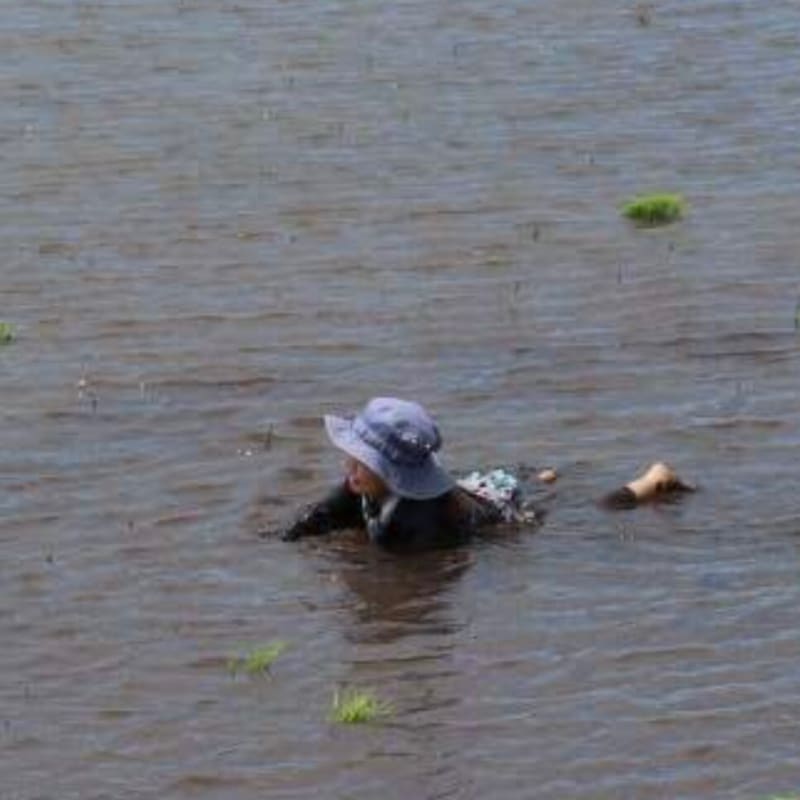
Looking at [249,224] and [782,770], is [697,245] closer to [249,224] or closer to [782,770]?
[249,224]

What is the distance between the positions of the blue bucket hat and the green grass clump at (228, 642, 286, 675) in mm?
1328

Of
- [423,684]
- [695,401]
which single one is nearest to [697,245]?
[695,401]

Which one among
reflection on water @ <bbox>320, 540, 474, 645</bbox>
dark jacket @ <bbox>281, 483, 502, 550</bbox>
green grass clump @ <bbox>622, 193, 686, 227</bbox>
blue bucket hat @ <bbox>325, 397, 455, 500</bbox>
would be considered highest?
green grass clump @ <bbox>622, 193, 686, 227</bbox>

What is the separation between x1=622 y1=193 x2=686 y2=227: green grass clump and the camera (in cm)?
1512

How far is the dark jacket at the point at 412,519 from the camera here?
454 inches

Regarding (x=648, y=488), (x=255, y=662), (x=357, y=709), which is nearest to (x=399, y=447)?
(x=648, y=488)

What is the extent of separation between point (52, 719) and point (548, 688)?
67.8 inches

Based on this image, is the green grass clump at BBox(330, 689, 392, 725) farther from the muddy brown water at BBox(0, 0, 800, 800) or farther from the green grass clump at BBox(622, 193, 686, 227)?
the green grass clump at BBox(622, 193, 686, 227)

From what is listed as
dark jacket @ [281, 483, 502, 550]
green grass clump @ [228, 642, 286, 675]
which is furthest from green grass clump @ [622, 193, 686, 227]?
green grass clump @ [228, 642, 286, 675]

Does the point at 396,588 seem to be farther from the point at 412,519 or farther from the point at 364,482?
the point at 364,482

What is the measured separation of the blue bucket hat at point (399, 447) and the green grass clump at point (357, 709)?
1.70m

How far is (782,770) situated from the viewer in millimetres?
9141

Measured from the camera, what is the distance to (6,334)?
1350cm

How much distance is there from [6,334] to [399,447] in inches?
113
